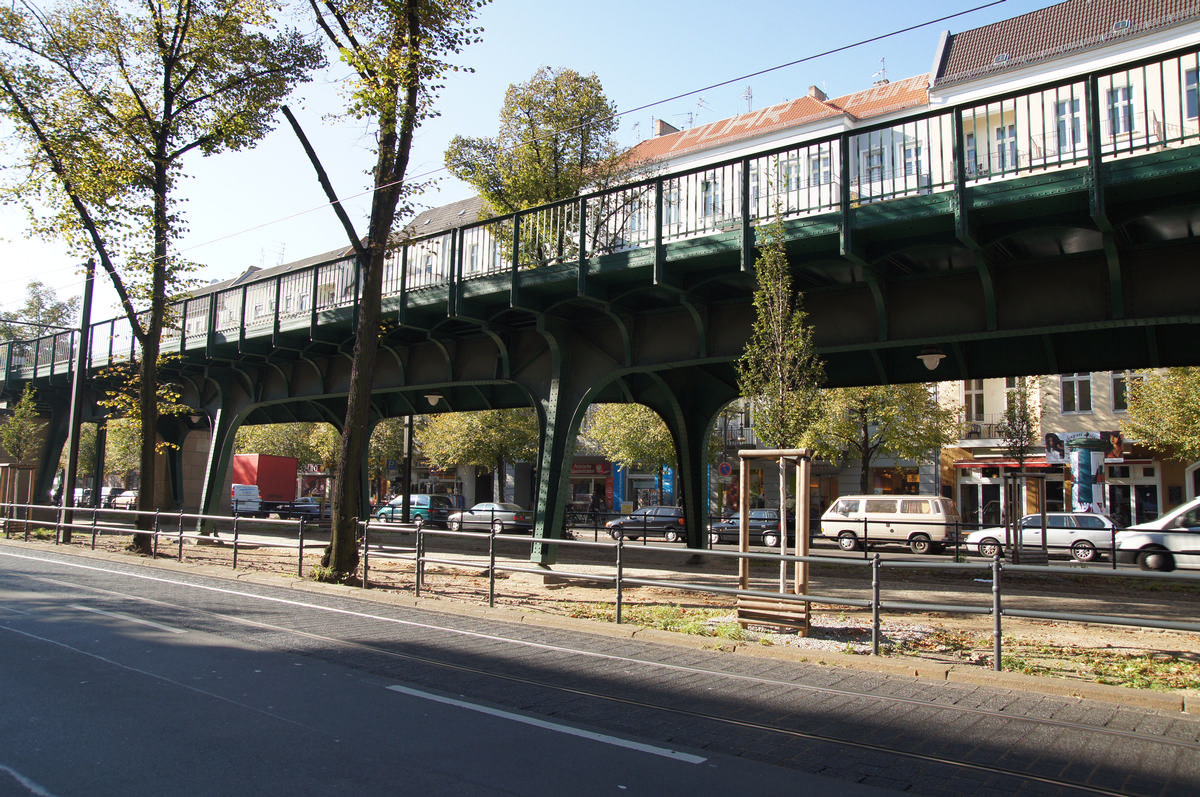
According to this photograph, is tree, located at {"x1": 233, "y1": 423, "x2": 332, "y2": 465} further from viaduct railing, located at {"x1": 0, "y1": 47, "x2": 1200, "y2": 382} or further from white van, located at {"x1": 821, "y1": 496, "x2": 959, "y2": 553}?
white van, located at {"x1": 821, "y1": 496, "x2": 959, "y2": 553}

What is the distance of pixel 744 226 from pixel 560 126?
14815 mm

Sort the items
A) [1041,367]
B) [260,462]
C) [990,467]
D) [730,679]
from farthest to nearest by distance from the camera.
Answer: [260,462] < [990,467] < [1041,367] < [730,679]

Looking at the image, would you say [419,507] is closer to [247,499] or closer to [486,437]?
[486,437]

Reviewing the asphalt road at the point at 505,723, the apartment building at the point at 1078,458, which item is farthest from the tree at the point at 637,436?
the asphalt road at the point at 505,723

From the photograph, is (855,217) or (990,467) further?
(990,467)

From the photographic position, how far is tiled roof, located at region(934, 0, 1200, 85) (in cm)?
3322

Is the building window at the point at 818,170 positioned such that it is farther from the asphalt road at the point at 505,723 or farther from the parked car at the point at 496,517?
the parked car at the point at 496,517

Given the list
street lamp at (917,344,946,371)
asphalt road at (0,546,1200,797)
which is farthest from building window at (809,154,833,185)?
asphalt road at (0,546,1200,797)

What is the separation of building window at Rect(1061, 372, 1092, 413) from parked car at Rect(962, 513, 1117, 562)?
1410cm

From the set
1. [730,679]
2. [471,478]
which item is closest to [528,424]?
[471,478]

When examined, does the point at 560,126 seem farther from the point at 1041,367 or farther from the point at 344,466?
the point at 1041,367

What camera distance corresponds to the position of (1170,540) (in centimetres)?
2011

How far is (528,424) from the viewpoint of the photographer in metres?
45.2

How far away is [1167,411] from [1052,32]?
18450mm
